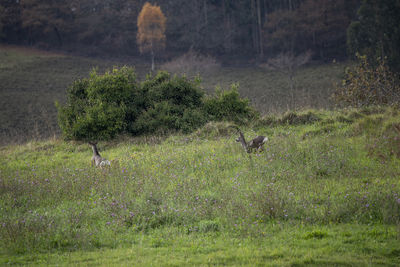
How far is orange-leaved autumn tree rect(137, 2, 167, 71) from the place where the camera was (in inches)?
2108

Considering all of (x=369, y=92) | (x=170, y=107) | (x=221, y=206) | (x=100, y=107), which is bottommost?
(x=221, y=206)

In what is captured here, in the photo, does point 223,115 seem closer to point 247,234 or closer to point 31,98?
point 247,234

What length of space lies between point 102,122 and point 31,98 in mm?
21439

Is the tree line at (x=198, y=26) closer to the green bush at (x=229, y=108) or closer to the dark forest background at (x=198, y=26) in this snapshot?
the dark forest background at (x=198, y=26)

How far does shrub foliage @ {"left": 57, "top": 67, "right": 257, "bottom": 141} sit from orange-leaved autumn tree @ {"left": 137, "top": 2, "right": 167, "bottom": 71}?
34729 millimetres

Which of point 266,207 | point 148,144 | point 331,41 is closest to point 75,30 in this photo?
point 331,41

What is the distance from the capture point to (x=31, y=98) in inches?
1382

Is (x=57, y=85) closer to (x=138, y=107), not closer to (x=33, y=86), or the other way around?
(x=33, y=86)

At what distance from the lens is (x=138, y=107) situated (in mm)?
18781

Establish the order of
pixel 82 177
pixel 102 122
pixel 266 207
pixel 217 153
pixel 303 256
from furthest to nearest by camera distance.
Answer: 1. pixel 102 122
2. pixel 217 153
3. pixel 82 177
4. pixel 266 207
5. pixel 303 256

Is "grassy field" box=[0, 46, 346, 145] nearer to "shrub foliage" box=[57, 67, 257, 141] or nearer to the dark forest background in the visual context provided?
the dark forest background

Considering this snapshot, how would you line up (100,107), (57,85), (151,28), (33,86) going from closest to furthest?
(100,107) → (33,86) → (57,85) → (151,28)

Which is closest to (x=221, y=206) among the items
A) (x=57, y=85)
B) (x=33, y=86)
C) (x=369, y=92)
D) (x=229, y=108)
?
(x=229, y=108)

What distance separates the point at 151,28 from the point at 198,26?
10.6 m
